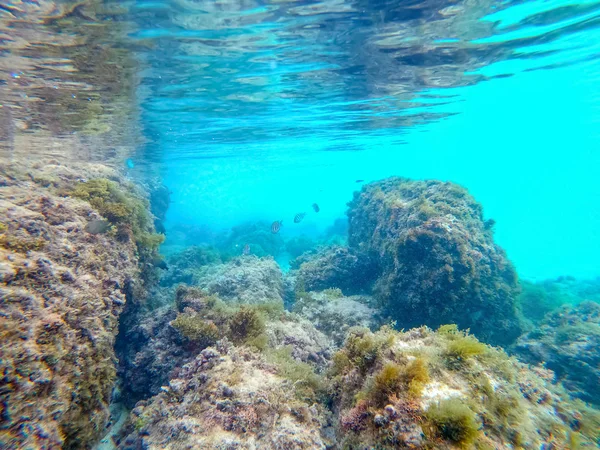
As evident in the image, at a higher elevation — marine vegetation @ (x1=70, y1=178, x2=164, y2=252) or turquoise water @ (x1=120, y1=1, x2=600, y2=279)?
turquoise water @ (x1=120, y1=1, x2=600, y2=279)

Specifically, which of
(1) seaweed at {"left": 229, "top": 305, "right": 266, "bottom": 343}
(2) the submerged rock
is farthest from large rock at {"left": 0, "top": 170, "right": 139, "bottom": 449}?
(2) the submerged rock

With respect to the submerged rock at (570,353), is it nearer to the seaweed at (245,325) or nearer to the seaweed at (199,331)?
the seaweed at (245,325)

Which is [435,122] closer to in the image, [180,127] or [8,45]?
[180,127]

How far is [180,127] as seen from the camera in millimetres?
21328

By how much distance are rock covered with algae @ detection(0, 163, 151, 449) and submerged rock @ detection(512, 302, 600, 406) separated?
9.99 m

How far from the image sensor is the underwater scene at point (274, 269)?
345 centimetres

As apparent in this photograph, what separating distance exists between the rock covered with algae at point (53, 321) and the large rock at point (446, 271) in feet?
26.0

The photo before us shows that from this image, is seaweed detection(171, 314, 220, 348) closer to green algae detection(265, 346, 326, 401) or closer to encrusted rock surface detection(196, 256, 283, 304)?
green algae detection(265, 346, 326, 401)

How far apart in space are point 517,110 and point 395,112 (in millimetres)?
13660

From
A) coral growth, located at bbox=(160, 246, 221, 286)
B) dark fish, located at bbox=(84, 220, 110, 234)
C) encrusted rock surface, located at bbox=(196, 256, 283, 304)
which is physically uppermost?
dark fish, located at bbox=(84, 220, 110, 234)

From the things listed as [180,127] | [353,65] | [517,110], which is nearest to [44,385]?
A: [353,65]

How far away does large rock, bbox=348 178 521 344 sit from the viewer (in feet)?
29.8

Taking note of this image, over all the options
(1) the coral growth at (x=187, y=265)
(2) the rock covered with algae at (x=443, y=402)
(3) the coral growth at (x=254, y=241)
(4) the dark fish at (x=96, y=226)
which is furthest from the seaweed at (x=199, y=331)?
(3) the coral growth at (x=254, y=241)

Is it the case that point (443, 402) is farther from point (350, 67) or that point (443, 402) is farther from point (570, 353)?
point (350, 67)
